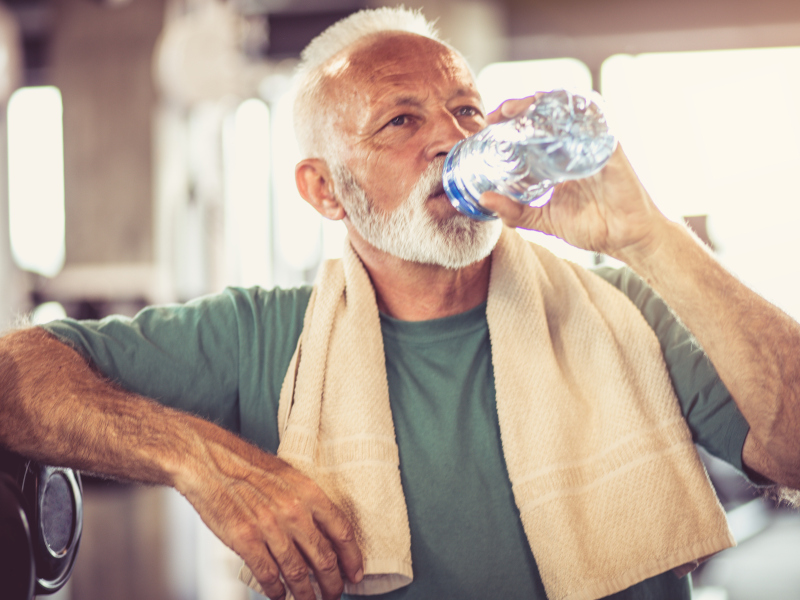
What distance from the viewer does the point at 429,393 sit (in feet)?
4.00

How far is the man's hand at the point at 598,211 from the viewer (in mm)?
994

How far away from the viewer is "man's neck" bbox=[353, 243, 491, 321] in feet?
4.23

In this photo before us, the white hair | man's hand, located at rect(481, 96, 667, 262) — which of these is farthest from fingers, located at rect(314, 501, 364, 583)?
the white hair

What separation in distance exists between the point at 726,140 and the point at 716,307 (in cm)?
402

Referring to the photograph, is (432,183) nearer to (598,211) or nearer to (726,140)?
(598,211)

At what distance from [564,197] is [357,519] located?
58cm

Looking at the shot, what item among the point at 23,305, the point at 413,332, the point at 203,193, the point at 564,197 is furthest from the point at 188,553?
the point at 564,197

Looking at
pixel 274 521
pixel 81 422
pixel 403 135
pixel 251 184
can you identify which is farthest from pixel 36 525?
pixel 251 184

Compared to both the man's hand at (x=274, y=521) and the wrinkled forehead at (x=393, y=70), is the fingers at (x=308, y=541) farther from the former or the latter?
the wrinkled forehead at (x=393, y=70)

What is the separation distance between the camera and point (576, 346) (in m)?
1.22

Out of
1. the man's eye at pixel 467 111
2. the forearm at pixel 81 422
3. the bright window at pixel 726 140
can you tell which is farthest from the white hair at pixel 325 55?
the bright window at pixel 726 140

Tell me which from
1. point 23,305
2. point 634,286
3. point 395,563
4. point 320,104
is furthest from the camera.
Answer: point 23,305

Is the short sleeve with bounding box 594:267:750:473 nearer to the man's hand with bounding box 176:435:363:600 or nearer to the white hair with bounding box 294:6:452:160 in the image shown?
the man's hand with bounding box 176:435:363:600

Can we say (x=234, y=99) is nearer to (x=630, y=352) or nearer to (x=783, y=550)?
(x=630, y=352)
